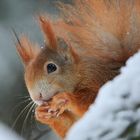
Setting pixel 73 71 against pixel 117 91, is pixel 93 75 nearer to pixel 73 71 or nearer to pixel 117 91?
pixel 73 71

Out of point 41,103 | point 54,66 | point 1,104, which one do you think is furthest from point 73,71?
point 1,104

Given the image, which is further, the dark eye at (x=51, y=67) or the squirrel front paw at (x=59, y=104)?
the dark eye at (x=51, y=67)

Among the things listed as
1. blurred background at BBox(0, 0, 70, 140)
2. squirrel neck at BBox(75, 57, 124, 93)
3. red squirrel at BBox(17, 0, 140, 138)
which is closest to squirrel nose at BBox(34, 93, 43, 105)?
red squirrel at BBox(17, 0, 140, 138)

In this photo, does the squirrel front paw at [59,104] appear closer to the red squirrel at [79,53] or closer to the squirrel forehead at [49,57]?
the red squirrel at [79,53]

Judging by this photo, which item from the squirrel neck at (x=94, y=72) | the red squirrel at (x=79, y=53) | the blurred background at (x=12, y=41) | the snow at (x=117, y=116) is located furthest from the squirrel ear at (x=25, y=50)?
the snow at (x=117, y=116)

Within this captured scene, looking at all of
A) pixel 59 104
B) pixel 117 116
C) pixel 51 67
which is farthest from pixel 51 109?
pixel 117 116

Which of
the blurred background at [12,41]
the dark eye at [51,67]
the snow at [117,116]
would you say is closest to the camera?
the snow at [117,116]

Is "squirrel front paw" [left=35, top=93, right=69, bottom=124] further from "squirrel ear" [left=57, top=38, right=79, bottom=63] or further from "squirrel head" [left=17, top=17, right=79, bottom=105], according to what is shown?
"squirrel ear" [left=57, top=38, right=79, bottom=63]

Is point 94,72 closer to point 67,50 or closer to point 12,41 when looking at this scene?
point 67,50

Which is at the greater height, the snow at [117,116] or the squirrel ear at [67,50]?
the squirrel ear at [67,50]
